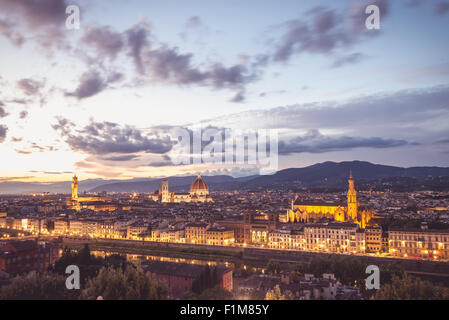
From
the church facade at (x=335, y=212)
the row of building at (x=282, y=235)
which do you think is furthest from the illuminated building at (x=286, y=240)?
the church facade at (x=335, y=212)

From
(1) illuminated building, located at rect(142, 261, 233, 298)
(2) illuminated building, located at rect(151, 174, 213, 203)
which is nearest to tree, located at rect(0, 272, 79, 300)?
(1) illuminated building, located at rect(142, 261, 233, 298)

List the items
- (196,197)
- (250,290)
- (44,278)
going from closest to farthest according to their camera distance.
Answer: (44,278), (250,290), (196,197)

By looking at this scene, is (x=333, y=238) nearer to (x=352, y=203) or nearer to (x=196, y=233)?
(x=196, y=233)

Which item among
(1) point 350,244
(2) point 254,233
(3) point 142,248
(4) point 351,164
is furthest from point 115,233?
(4) point 351,164

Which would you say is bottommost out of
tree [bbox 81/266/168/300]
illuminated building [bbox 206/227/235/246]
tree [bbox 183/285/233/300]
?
illuminated building [bbox 206/227/235/246]

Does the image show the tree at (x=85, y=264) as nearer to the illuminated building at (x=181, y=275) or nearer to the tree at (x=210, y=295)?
the illuminated building at (x=181, y=275)

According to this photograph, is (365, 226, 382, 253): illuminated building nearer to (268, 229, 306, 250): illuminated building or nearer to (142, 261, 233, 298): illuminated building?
(268, 229, 306, 250): illuminated building
